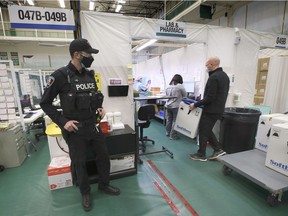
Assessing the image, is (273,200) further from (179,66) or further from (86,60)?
(179,66)

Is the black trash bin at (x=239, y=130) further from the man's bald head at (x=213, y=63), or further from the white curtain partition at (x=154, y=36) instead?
the white curtain partition at (x=154, y=36)

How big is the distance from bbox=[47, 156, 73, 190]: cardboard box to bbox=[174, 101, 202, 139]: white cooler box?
2213 mm

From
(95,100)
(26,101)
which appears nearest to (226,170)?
(95,100)

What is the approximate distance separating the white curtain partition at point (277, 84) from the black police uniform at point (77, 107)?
4.71 m

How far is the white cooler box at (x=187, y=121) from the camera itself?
10.2 feet

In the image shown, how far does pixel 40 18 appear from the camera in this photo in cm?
227

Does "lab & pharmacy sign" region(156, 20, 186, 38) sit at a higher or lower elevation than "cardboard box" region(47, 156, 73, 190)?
higher

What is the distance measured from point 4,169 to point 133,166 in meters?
2.16

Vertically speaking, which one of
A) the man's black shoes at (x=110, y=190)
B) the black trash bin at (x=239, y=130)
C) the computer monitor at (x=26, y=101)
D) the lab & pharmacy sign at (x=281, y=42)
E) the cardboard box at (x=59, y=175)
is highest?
the lab & pharmacy sign at (x=281, y=42)

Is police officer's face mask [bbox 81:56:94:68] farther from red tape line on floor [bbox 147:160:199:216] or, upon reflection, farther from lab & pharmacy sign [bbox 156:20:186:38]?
red tape line on floor [bbox 147:160:199:216]

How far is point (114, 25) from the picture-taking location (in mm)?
2617

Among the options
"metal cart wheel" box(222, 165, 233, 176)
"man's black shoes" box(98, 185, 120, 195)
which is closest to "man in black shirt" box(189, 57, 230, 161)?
"metal cart wheel" box(222, 165, 233, 176)

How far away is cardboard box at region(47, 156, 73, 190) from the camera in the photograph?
214cm

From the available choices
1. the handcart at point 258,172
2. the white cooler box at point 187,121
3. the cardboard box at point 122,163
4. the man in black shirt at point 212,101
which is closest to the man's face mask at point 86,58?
the cardboard box at point 122,163
